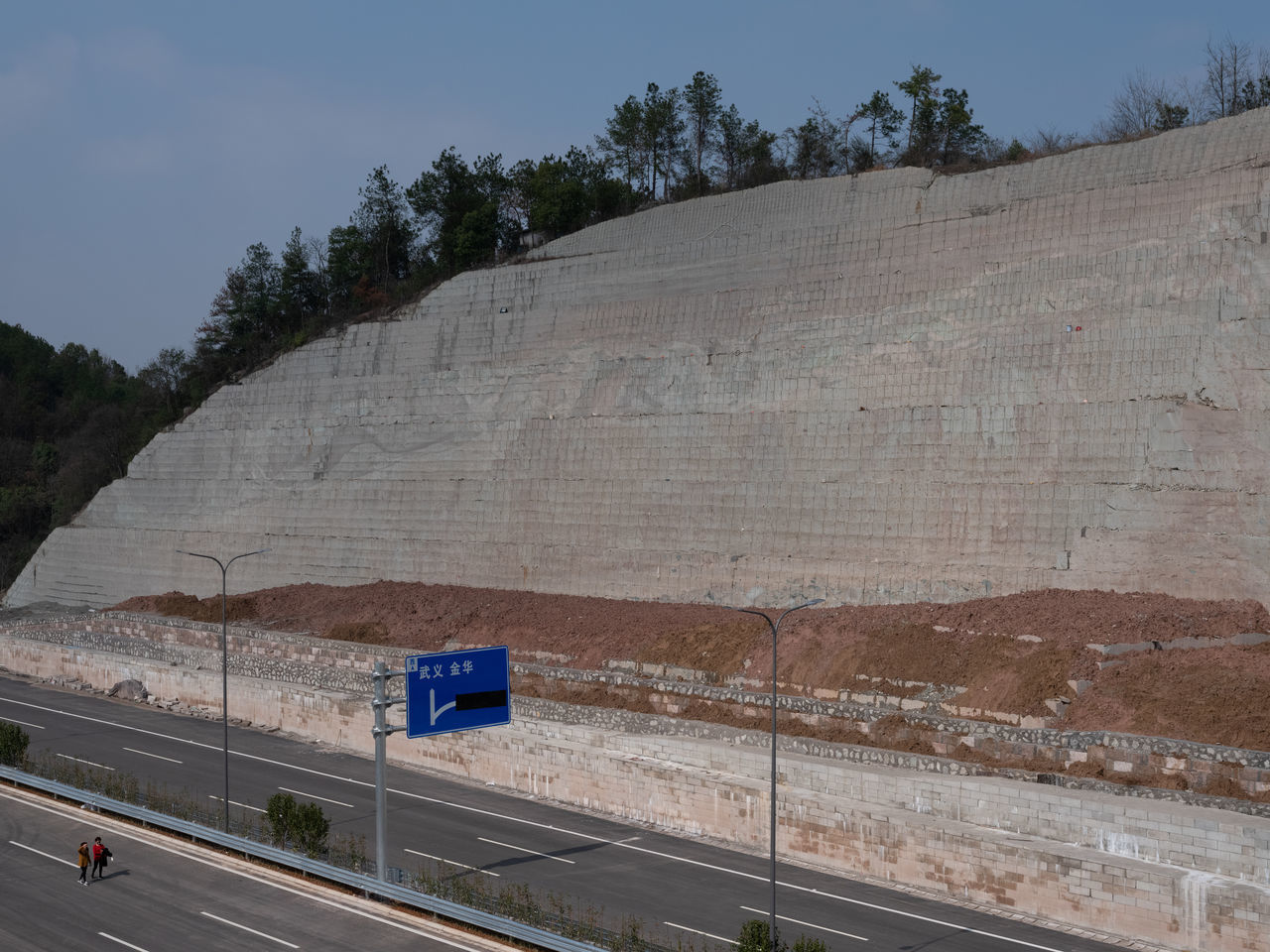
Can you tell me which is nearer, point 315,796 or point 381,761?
point 381,761

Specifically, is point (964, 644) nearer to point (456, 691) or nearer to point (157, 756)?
point (456, 691)

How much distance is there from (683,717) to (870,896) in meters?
9.00

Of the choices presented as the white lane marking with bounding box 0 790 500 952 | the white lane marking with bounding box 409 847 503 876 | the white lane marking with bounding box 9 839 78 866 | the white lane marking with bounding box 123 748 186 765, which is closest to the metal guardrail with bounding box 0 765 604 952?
the white lane marking with bounding box 0 790 500 952

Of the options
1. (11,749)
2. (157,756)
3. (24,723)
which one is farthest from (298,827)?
(24,723)

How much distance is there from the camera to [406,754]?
103ft

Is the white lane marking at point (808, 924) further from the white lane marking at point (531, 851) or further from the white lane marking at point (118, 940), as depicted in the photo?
the white lane marking at point (118, 940)

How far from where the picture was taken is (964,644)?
27.6m

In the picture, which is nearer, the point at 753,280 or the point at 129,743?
the point at 129,743

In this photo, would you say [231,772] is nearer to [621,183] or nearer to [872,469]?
[872,469]

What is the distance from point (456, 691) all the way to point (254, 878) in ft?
15.4

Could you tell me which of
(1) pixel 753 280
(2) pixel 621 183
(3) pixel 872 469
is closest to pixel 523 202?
(2) pixel 621 183

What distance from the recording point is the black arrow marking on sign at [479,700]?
20203mm

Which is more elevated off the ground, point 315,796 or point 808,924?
point 808,924

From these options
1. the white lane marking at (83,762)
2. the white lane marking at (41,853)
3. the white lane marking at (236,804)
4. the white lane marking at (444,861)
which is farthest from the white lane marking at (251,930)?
the white lane marking at (83,762)
